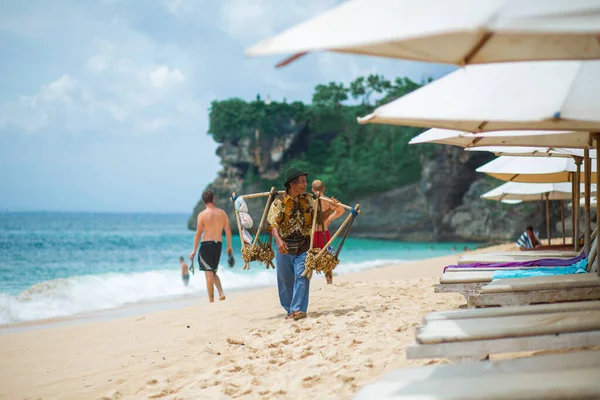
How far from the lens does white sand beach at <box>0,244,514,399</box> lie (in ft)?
13.9

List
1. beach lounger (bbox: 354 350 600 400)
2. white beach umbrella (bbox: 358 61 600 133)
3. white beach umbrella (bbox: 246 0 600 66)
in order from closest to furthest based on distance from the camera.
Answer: white beach umbrella (bbox: 246 0 600 66) < beach lounger (bbox: 354 350 600 400) < white beach umbrella (bbox: 358 61 600 133)

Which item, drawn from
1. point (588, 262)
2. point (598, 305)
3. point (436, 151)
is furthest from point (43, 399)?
point (436, 151)

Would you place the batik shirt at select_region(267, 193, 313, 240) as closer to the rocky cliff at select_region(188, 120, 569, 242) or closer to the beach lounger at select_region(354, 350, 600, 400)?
the beach lounger at select_region(354, 350, 600, 400)

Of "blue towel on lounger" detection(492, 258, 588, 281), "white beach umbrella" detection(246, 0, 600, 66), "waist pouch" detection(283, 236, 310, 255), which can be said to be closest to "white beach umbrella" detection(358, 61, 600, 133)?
"white beach umbrella" detection(246, 0, 600, 66)

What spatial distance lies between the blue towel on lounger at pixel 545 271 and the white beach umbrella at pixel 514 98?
1826 millimetres

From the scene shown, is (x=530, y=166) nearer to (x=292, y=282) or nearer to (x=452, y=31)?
(x=292, y=282)

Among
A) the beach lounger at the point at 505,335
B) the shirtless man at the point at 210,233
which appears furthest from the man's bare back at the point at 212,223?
the beach lounger at the point at 505,335

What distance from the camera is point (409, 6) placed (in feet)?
7.61

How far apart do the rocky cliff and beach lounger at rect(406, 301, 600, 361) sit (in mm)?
38922

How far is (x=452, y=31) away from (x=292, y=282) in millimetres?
4699

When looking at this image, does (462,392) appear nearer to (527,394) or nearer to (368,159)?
(527,394)

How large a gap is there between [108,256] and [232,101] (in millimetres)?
23419

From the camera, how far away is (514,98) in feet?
10.0

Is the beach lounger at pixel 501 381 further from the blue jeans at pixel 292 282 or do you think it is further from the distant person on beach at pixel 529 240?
the distant person on beach at pixel 529 240
